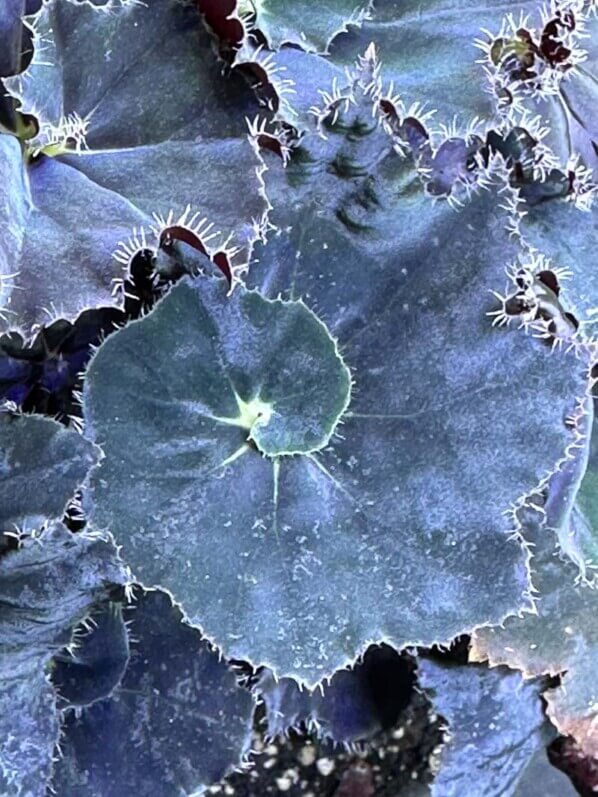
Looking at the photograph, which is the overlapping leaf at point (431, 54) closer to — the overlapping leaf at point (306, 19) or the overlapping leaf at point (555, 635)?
the overlapping leaf at point (306, 19)

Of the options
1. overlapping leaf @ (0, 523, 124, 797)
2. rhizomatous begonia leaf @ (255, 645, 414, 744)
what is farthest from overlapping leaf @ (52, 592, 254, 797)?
overlapping leaf @ (0, 523, 124, 797)

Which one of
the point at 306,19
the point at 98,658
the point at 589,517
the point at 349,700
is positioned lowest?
the point at 349,700

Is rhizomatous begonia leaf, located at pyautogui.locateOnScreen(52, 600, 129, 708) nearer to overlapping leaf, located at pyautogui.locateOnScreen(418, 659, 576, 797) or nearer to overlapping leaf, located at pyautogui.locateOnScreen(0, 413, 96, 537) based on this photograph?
overlapping leaf, located at pyautogui.locateOnScreen(0, 413, 96, 537)

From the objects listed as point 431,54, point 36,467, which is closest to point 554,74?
A: point 431,54

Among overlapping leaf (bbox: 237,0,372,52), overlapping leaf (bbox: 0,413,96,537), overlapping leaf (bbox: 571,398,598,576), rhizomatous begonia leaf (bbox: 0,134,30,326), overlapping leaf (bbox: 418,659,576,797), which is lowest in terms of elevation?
overlapping leaf (bbox: 418,659,576,797)

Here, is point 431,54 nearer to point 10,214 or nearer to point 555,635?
point 10,214

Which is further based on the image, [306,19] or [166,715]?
[166,715]

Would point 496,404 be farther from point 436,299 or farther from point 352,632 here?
point 352,632
